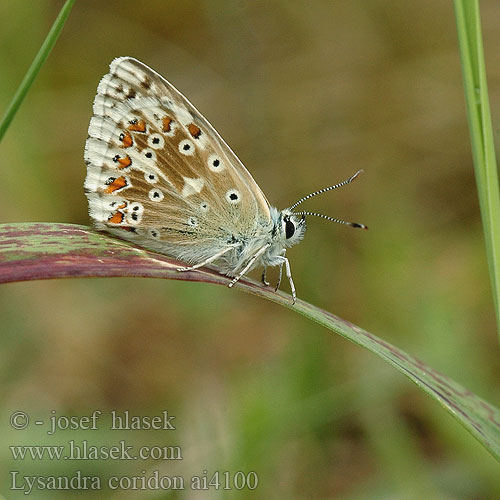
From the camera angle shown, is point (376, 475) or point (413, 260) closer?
point (376, 475)

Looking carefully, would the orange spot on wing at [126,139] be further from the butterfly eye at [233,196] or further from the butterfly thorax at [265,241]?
the butterfly thorax at [265,241]

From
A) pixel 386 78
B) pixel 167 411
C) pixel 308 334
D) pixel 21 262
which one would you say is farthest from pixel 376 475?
pixel 386 78

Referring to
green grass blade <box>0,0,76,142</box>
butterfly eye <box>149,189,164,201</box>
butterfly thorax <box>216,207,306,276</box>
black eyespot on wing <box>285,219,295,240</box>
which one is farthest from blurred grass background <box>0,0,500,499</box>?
green grass blade <box>0,0,76,142</box>

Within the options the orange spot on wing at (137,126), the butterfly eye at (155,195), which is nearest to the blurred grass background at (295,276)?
the butterfly eye at (155,195)

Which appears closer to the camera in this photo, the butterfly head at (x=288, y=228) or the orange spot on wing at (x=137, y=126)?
the orange spot on wing at (x=137, y=126)

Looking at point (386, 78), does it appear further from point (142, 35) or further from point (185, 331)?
point (185, 331)

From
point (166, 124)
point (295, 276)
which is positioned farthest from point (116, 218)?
point (295, 276)
